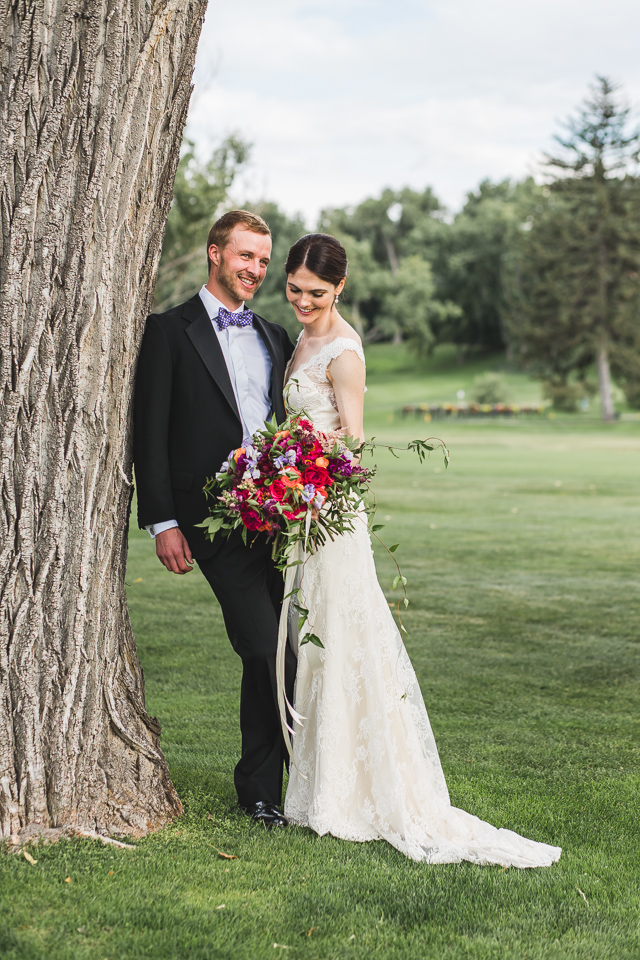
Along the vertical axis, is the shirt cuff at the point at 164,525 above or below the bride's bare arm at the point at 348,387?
below

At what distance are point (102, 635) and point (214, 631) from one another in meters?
4.29

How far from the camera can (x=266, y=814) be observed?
389cm

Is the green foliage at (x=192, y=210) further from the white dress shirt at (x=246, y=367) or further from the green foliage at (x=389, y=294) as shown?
the white dress shirt at (x=246, y=367)

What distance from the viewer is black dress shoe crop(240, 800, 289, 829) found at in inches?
152

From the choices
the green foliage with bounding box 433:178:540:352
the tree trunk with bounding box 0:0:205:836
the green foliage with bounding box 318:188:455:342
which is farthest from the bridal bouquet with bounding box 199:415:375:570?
the green foliage with bounding box 433:178:540:352

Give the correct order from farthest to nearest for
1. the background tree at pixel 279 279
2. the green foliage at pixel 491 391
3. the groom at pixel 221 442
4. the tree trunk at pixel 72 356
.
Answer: the background tree at pixel 279 279
the green foliage at pixel 491 391
the groom at pixel 221 442
the tree trunk at pixel 72 356

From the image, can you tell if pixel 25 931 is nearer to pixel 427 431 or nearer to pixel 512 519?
pixel 512 519

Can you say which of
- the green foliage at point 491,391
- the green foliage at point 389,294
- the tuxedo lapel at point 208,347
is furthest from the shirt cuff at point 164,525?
the green foliage at point 389,294

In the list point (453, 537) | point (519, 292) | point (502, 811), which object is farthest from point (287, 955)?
point (519, 292)

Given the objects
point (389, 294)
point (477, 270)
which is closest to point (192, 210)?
point (389, 294)

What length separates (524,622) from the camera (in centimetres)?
830

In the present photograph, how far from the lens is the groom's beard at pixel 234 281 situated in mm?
3985

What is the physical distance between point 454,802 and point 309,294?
2349mm

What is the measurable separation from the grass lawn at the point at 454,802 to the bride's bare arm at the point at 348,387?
1.69 m
